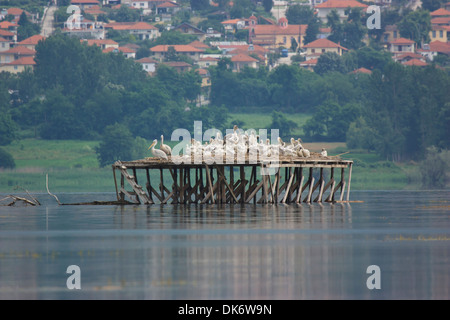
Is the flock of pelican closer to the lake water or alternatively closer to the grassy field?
the lake water

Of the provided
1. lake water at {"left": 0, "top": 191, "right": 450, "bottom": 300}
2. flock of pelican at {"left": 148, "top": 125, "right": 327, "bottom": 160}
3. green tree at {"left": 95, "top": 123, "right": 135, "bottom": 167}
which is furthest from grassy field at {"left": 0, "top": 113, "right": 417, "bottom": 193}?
lake water at {"left": 0, "top": 191, "right": 450, "bottom": 300}

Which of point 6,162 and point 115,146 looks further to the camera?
point 115,146

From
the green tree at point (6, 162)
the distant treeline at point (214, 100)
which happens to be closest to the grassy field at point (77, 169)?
the green tree at point (6, 162)

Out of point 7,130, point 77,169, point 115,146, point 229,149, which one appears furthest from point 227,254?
point 7,130

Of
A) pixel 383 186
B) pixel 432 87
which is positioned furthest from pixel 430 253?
pixel 432 87

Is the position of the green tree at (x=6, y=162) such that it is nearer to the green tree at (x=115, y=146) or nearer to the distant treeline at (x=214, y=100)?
the green tree at (x=115, y=146)

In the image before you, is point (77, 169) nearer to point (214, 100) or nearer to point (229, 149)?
point (214, 100)

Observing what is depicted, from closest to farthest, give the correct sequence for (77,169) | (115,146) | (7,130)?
(77,169)
(115,146)
(7,130)

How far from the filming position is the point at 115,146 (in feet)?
487

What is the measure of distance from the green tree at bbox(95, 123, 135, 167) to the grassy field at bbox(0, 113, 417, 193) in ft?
4.32

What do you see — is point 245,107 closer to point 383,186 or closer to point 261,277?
point 383,186

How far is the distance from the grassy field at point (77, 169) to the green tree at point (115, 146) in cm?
132

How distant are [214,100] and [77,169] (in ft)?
181

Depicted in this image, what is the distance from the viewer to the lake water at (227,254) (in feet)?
124
